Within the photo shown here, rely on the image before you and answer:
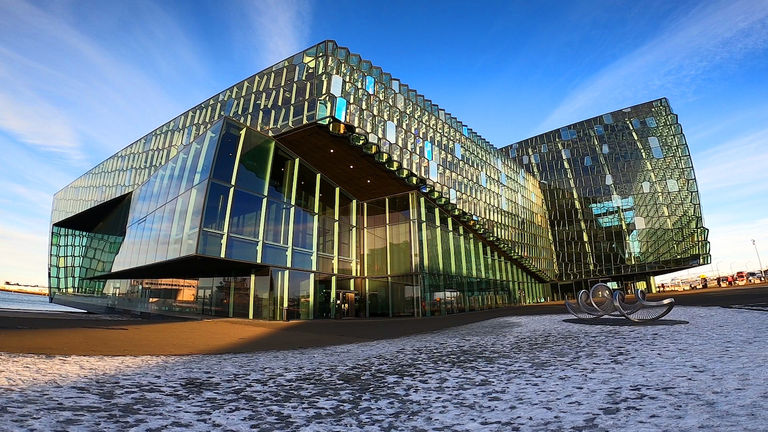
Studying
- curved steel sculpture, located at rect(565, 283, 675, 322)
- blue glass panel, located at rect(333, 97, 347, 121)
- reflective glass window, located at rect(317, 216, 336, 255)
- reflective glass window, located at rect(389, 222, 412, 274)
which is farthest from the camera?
reflective glass window, located at rect(389, 222, 412, 274)

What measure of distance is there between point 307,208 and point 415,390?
60.7ft

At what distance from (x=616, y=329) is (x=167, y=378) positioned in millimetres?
11432

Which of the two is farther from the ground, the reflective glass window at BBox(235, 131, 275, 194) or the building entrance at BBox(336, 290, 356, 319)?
the reflective glass window at BBox(235, 131, 275, 194)

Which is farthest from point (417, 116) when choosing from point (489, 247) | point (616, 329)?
point (616, 329)

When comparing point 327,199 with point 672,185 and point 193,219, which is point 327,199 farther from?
point 672,185

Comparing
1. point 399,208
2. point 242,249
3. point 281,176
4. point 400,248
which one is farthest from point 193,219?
point 399,208

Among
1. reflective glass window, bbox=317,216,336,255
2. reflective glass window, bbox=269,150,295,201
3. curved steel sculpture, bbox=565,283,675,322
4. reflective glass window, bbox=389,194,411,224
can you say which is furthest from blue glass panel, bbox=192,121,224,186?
curved steel sculpture, bbox=565,283,675,322

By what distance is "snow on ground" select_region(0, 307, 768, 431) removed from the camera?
12.8 feet

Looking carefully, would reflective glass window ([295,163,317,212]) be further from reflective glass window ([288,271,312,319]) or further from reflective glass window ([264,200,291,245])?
reflective glass window ([288,271,312,319])

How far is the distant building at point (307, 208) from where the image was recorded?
19453 millimetres

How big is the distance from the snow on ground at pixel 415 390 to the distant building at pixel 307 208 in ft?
37.3

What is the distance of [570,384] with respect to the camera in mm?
5328

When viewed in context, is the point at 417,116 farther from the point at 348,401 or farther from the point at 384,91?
the point at 348,401

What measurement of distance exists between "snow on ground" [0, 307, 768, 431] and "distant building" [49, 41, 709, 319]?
11.4 m
